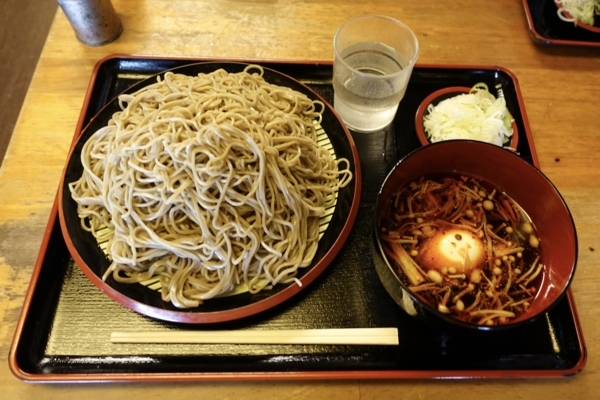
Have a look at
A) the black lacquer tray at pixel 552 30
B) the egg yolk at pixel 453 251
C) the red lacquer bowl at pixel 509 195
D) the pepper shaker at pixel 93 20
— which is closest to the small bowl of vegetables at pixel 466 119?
the red lacquer bowl at pixel 509 195

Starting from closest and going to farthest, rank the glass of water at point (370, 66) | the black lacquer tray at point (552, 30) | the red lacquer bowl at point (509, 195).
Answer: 1. the red lacquer bowl at point (509, 195)
2. the glass of water at point (370, 66)
3. the black lacquer tray at point (552, 30)

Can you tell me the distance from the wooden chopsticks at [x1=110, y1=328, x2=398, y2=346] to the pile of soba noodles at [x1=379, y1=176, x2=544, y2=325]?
0.19m

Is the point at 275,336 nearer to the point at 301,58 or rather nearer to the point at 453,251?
the point at 453,251

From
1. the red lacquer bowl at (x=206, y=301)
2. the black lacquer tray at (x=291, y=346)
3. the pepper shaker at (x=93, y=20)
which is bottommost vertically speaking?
the black lacquer tray at (x=291, y=346)

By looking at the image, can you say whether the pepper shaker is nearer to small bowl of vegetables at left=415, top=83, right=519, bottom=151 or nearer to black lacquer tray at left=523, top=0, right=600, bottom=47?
small bowl of vegetables at left=415, top=83, right=519, bottom=151

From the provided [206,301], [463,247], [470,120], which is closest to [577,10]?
[470,120]

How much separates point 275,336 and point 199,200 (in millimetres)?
468

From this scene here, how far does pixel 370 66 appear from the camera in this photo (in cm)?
179

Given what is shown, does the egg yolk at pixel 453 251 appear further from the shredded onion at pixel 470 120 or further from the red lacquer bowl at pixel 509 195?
the shredded onion at pixel 470 120

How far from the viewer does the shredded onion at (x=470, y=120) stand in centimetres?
168

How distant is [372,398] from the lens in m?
1.28

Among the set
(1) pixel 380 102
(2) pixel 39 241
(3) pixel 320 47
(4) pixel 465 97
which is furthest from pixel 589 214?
(2) pixel 39 241

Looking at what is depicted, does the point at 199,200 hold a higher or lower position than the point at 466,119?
higher

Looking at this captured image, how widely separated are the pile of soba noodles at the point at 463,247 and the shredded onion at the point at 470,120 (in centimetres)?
29
